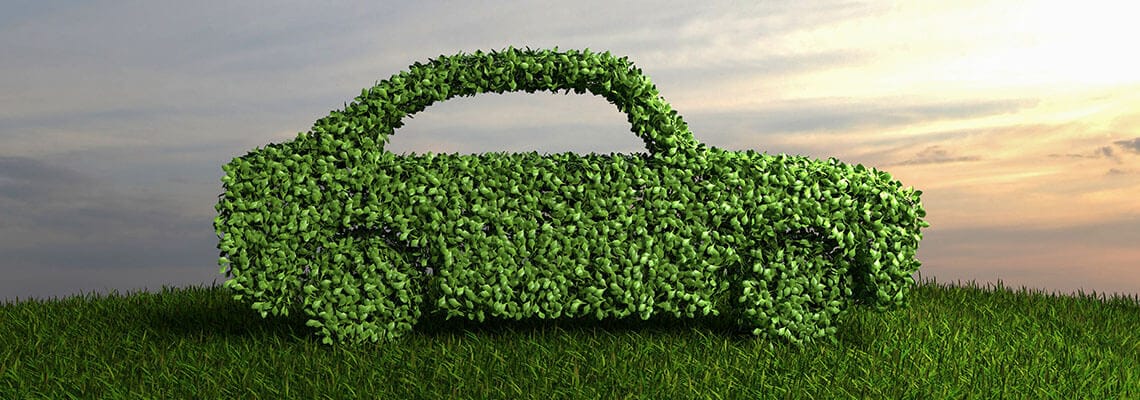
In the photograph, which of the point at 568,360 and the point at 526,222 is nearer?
the point at 568,360

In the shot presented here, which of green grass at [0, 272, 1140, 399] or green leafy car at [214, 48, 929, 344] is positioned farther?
green leafy car at [214, 48, 929, 344]

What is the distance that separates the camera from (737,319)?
7105 mm

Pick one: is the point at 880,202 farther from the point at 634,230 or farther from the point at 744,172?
the point at 634,230

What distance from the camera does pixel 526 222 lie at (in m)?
6.64

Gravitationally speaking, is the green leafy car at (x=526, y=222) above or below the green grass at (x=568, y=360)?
above

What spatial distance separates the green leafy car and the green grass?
293mm

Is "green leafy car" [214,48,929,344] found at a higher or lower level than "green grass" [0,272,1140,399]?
higher

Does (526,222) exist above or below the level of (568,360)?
above

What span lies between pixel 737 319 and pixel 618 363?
1134 millimetres

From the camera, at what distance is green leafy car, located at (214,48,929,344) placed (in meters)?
6.63

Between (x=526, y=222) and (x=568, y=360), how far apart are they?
92 cm

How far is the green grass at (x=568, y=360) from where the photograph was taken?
601cm

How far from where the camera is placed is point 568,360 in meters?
6.46

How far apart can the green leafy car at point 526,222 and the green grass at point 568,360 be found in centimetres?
29
